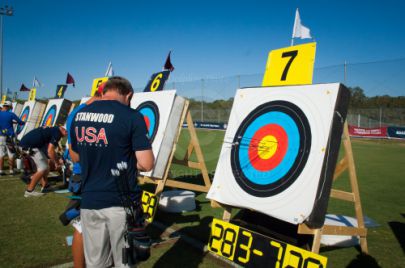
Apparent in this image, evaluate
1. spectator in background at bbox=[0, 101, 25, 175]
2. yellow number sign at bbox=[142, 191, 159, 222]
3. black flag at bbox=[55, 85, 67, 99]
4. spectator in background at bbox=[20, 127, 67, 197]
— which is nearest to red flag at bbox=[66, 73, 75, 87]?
black flag at bbox=[55, 85, 67, 99]

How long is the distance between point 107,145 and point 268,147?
1.62m

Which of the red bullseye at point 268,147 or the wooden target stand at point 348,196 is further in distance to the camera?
the red bullseye at point 268,147

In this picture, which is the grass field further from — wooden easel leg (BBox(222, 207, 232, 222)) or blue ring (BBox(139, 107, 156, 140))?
blue ring (BBox(139, 107, 156, 140))

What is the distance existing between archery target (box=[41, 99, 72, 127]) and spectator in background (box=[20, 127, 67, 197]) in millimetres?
2999

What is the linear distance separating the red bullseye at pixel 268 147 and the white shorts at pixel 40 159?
4261mm

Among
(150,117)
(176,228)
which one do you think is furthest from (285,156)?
(150,117)

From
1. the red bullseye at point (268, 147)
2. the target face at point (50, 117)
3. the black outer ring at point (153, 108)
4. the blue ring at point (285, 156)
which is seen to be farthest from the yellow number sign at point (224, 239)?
the target face at point (50, 117)

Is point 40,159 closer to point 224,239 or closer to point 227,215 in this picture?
point 227,215

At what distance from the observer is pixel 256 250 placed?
2.38 metres

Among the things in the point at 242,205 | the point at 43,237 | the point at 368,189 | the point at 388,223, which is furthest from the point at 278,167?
the point at 368,189

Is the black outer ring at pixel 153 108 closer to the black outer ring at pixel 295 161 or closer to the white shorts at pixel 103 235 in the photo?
the black outer ring at pixel 295 161

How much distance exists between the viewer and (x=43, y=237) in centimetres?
367

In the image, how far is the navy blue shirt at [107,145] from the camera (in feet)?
6.19

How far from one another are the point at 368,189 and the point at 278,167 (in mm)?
4667
